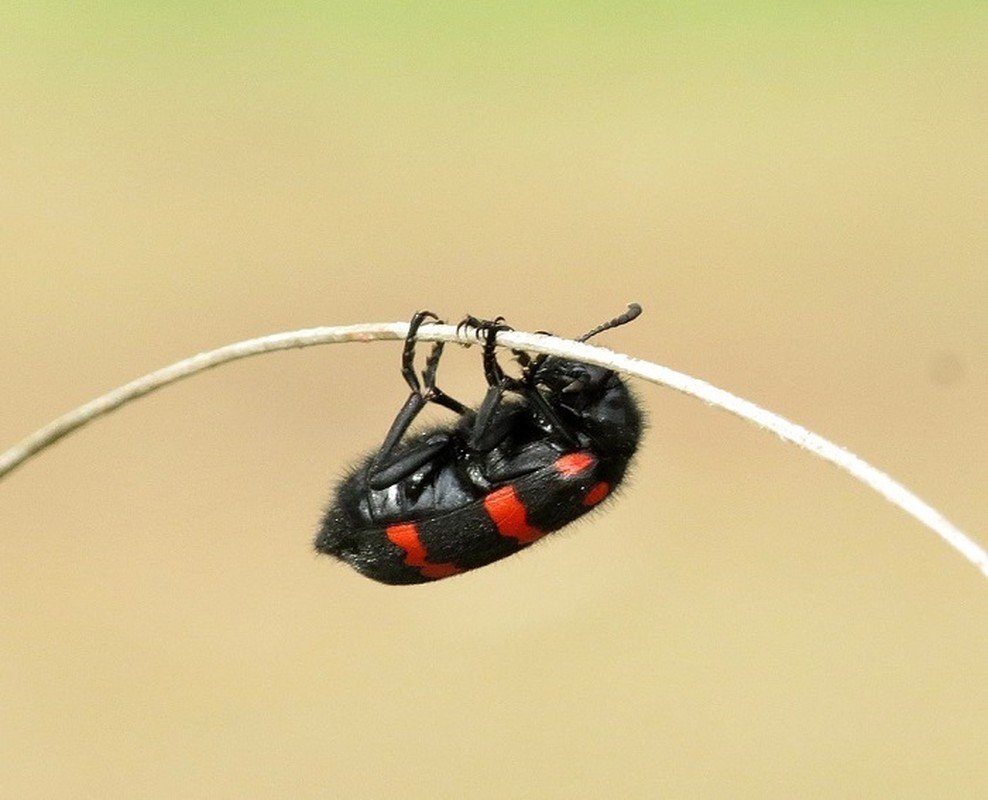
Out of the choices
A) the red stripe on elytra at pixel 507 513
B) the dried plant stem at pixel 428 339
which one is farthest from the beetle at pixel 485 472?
the dried plant stem at pixel 428 339

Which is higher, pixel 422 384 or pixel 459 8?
pixel 459 8

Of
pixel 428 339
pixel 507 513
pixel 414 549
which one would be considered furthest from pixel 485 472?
pixel 428 339

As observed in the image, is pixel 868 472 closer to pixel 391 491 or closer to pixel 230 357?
pixel 230 357

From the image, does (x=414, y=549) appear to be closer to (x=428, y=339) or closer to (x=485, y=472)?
(x=485, y=472)

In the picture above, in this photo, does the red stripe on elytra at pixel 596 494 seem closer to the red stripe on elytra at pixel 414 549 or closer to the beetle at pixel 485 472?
the beetle at pixel 485 472

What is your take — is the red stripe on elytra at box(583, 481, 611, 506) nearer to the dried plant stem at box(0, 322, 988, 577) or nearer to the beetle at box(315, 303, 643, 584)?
the beetle at box(315, 303, 643, 584)

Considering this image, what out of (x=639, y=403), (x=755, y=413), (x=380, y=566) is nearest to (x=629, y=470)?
(x=639, y=403)
